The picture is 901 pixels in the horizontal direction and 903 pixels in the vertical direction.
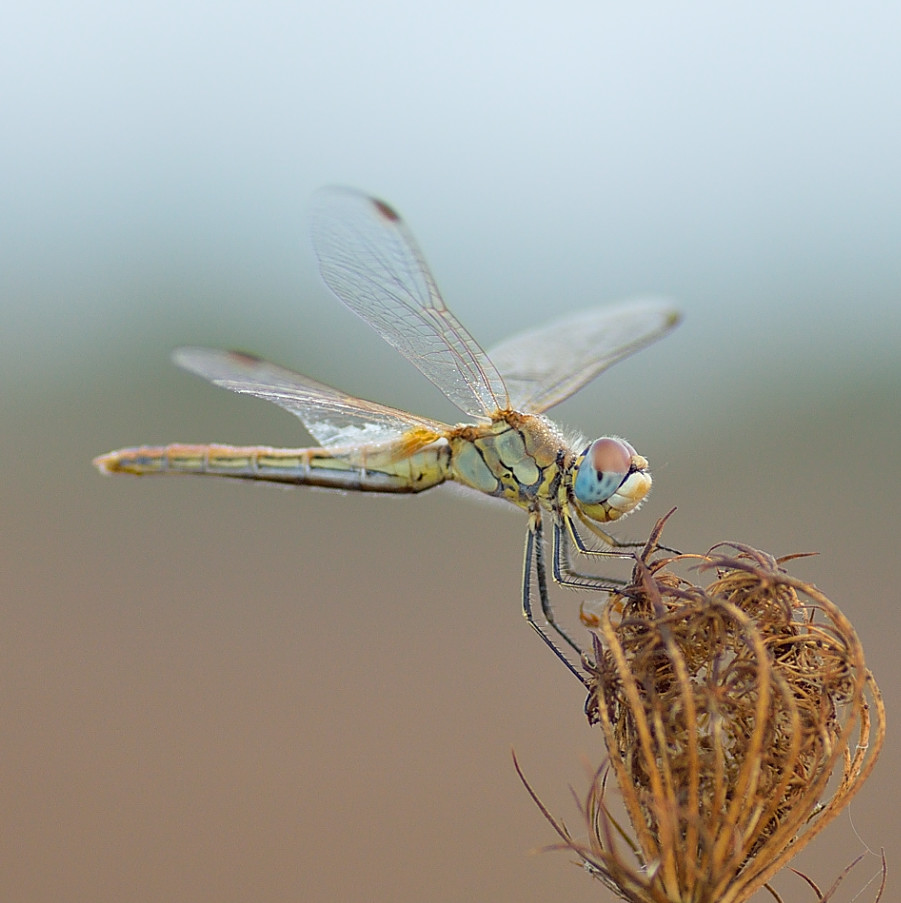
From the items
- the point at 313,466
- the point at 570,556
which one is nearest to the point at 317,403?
the point at 313,466

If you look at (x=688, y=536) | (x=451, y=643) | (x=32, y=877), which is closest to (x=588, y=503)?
(x=32, y=877)

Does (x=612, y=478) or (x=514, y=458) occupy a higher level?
(x=514, y=458)

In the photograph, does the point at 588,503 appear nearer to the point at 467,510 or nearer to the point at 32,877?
the point at 32,877

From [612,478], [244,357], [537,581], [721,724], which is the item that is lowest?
[721,724]

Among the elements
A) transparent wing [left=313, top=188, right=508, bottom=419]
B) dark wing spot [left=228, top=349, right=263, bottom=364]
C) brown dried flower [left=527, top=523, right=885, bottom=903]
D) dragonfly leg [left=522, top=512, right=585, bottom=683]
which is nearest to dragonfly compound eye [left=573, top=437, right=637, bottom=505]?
dragonfly leg [left=522, top=512, right=585, bottom=683]

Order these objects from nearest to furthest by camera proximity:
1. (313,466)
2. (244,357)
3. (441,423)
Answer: (441,423) → (313,466) → (244,357)

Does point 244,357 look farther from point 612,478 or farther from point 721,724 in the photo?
point 721,724

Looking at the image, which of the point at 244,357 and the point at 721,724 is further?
the point at 244,357

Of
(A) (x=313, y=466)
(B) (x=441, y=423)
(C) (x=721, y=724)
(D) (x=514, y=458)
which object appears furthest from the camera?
(A) (x=313, y=466)

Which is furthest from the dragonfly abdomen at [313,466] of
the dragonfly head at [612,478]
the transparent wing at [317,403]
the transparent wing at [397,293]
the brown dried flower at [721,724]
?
the brown dried flower at [721,724]
